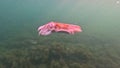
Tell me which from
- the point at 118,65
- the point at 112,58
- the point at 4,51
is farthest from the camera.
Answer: the point at 4,51

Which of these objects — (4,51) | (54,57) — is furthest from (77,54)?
(4,51)

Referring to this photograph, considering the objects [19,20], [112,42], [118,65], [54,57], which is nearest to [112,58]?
[118,65]

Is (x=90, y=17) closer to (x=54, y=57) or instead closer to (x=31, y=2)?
(x=31, y=2)

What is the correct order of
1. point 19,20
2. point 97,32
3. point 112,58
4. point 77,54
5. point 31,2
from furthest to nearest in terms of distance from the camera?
point 31,2 → point 19,20 → point 97,32 → point 77,54 → point 112,58

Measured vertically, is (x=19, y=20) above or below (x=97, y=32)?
above

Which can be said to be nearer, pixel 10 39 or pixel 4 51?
pixel 4 51

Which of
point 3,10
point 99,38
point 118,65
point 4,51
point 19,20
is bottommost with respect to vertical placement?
point 118,65
